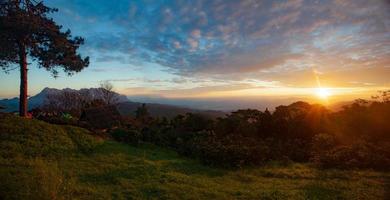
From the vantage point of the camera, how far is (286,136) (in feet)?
67.1

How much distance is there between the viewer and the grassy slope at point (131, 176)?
9.67 metres

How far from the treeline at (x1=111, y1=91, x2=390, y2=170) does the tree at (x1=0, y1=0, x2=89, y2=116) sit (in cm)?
588

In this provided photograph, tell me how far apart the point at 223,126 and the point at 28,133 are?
34.8ft

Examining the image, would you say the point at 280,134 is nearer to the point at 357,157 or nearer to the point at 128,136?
the point at 357,157

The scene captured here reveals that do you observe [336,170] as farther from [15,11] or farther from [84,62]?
[15,11]


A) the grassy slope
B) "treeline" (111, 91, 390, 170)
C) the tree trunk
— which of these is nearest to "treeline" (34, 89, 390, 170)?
"treeline" (111, 91, 390, 170)

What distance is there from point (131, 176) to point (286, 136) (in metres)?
11.3

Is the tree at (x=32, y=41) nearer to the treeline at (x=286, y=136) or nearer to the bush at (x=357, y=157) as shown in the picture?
the treeline at (x=286, y=136)

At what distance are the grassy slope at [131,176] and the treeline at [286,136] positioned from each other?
3.03 ft

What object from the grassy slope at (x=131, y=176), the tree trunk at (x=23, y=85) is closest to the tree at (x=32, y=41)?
the tree trunk at (x=23, y=85)

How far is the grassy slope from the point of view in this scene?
9.67 m

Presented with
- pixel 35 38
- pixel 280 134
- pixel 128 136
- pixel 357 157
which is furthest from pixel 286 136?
pixel 35 38

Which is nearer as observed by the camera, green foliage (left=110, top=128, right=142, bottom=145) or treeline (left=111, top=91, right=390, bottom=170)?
treeline (left=111, top=91, right=390, bottom=170)

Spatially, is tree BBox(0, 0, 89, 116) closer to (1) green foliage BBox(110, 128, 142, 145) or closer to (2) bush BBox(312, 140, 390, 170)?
(1) green foliage BBox(110, 128, 142, 145)
